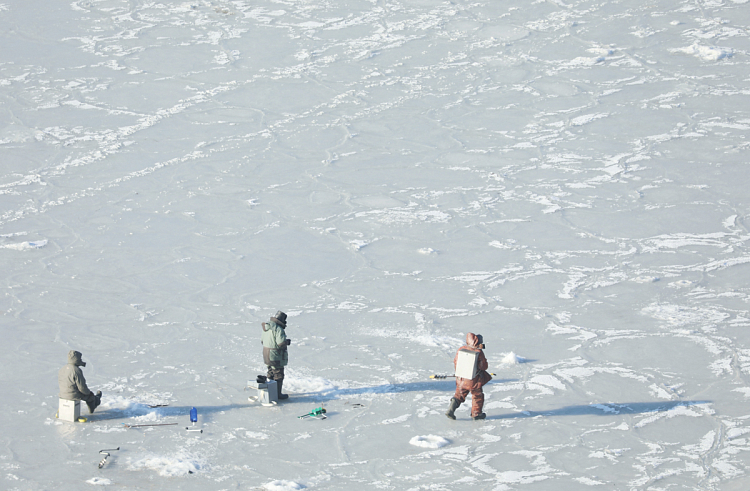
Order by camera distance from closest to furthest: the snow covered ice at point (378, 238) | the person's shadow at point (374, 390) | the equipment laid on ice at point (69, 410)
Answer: the snow covered ice at point (378, 238) → the equipment laid on ice at point (69, 410) → the person's shadow at point (374, 390)

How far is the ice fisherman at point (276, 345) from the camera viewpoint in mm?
6516

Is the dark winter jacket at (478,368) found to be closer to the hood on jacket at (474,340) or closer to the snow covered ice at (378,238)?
the hood on jacket at (474,340)

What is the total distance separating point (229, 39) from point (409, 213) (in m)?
6.57

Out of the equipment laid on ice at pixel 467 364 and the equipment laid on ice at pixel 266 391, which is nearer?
the equipment laid on ice at pixel 467 364

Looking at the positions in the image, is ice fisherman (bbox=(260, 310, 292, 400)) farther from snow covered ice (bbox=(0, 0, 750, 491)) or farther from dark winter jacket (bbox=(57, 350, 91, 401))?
dark winter jacket (bbox=(57, 350, 91, 401))

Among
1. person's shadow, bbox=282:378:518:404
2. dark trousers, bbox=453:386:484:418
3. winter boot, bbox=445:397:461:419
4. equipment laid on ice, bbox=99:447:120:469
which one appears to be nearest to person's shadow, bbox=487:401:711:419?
dark trousers, bbox=453:386:484:418

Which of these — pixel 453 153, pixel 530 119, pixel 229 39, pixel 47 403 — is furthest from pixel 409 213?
pixel 229 39

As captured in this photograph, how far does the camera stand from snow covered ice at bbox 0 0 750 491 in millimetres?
6008

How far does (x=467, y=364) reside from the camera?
616 centimetres

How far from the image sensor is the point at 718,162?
1211 centimetres

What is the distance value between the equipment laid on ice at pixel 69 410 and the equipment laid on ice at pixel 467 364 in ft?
9.13

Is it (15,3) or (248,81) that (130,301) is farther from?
(15,3)

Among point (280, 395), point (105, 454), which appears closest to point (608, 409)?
point (280, 395)

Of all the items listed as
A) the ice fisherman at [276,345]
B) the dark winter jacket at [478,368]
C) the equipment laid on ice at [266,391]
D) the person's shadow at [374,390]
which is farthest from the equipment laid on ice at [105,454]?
the dark winter jacket at [478,368]
